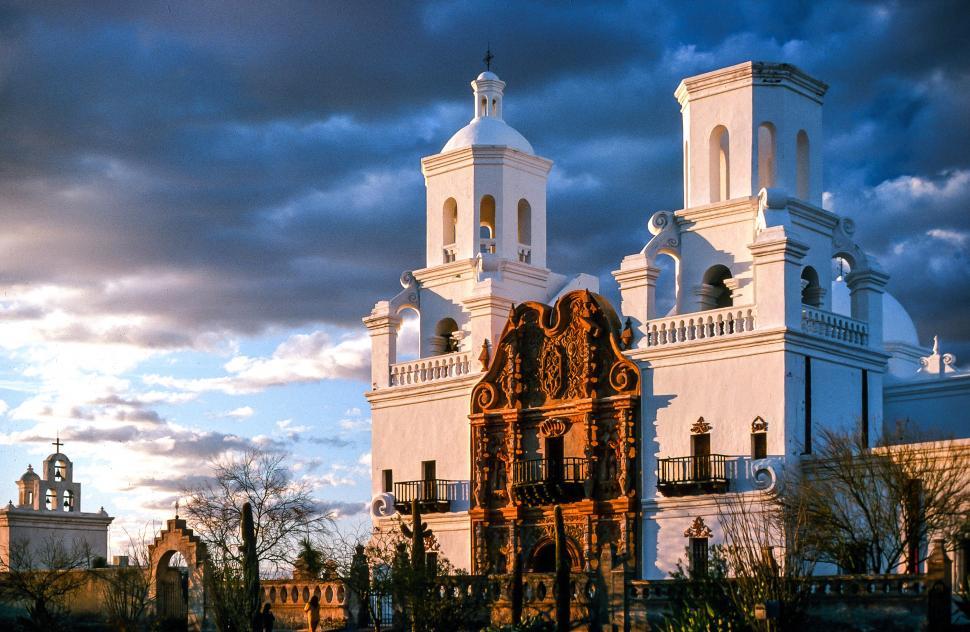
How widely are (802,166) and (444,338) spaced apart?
1403 cm

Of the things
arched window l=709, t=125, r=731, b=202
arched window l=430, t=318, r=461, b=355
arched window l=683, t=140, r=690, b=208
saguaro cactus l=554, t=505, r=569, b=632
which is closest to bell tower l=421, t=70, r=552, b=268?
arched window l=430, t=318, r=461, b=355

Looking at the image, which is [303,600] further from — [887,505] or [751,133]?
[751,133]

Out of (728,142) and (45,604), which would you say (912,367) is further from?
(45,604)

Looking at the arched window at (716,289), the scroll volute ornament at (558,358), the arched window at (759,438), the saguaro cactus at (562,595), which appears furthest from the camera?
the arched window at (716,289)

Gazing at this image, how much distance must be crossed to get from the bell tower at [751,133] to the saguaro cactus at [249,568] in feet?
55.9

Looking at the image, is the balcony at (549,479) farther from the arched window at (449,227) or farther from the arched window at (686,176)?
the arched window at (449,227)

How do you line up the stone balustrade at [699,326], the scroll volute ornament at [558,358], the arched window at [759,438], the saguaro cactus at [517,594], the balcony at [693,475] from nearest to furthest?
the saguaro cactus at [517,594] → the arched window at [759,438] → the balcony at [693,475] → the stone balustrade at [699,326] → the scroll volute ornament at [558,358]

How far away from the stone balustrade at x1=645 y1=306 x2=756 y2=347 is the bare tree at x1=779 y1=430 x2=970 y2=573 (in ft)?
18.1

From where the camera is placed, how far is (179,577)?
→ 5316cm

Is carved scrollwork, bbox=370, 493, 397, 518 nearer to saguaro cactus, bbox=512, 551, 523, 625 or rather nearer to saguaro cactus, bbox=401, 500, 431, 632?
saguaro cactus, bbox=401, 500, 431, 632

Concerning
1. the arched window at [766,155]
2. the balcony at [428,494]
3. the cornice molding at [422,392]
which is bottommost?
the balcony at [428,494]

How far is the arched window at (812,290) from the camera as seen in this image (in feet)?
160

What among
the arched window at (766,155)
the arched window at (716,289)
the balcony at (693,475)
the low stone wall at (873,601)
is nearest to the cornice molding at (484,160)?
the arched window at (766,155)

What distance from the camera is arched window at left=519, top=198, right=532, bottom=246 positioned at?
5594 centimetres
